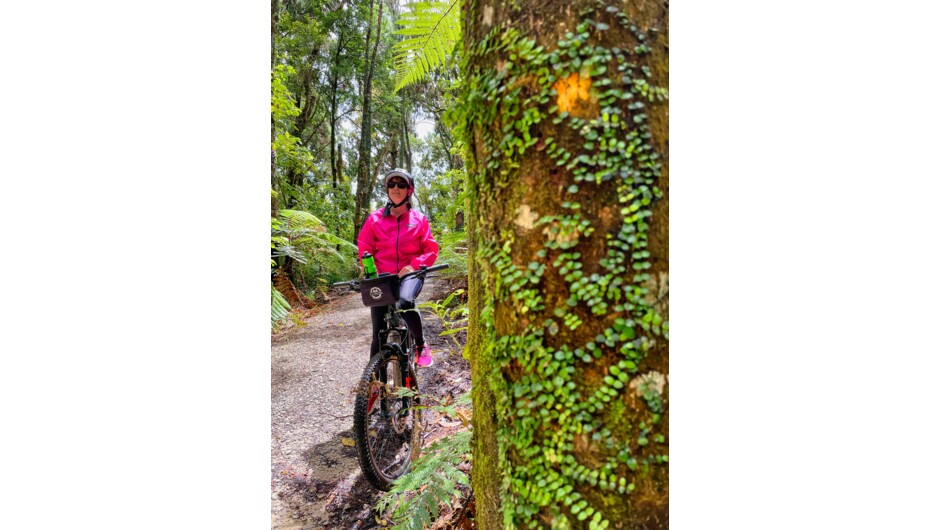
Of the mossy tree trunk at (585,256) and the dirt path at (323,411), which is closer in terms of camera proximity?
the mossy tree trunk at (585,256)

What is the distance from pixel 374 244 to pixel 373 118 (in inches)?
Result: 40.9

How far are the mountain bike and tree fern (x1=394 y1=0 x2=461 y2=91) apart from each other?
1.01m

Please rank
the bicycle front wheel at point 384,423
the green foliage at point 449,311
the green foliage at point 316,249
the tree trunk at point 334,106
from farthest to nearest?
the tree trunk at point 334,106 < the green foliage at point 316,249 < the green foliage at point 449,311 < the bicycle front wheel at point 384,423

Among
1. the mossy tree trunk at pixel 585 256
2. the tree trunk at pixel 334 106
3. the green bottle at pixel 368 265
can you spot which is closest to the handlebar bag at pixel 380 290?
the green bottle at pixel 368 265

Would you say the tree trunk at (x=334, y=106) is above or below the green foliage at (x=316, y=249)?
above

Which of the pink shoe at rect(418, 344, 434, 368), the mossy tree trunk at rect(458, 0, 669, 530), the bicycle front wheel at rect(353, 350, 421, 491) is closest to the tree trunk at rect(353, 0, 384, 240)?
the pink shoe at rect(418, 344, 434, 368)

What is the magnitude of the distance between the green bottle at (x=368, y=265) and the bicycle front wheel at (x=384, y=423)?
467mm

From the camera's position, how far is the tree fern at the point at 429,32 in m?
1.71

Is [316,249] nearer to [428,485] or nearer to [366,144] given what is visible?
[366,144]

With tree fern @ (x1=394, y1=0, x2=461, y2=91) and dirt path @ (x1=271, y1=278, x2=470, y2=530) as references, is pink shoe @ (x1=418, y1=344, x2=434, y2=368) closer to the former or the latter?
dirt path @ (x1=271, y1=278, x2=470, y2=530)

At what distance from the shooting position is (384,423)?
7.88ft

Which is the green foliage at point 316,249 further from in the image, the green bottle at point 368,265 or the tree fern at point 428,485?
the tree fern at point 428,485

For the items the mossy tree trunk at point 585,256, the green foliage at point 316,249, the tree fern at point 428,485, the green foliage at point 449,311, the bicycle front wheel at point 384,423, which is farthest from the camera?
the green foliage at point 316,249

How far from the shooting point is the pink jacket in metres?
2.54
